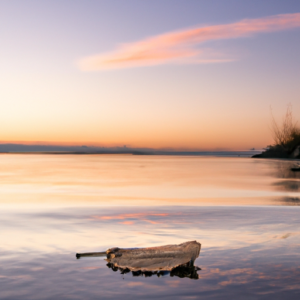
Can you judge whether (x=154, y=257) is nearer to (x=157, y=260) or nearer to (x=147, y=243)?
(x=157, y=260)

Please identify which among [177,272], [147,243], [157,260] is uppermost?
[157,260]

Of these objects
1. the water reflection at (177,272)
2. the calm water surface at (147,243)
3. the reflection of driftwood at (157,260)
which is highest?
the reflection of driftwood at (157,260)

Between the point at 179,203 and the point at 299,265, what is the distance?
11862mm

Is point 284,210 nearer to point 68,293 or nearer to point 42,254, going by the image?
point 42,254

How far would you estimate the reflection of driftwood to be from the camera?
759 centimetres

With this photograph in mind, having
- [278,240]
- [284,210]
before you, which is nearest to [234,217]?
[284,210]

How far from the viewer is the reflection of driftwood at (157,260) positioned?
7.59 m

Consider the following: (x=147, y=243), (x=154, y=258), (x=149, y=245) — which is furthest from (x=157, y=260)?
(x=147, y=243)

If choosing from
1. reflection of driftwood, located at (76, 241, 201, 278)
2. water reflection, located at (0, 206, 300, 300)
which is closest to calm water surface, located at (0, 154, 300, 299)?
water reflection, located at (0, 206, 300, 300)

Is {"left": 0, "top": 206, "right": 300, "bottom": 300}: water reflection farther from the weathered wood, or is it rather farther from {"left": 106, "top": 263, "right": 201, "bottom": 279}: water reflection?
the weathered wood

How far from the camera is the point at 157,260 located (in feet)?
25.0

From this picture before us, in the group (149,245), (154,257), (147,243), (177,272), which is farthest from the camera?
(147,243)

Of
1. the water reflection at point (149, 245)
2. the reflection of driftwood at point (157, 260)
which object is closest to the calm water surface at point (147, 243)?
the water reflection at point (149, 245)

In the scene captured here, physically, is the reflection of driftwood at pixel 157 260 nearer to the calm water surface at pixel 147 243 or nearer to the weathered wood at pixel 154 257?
the weathered wood at pixel 154 257
